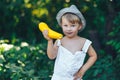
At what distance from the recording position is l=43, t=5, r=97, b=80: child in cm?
546

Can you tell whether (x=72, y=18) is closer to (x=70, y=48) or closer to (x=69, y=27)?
(x=69, y=27)

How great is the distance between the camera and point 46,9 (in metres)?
9.88

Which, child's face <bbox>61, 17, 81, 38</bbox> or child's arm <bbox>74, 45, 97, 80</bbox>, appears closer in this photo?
child's face <bbox>61, 17, 81, 38</bbox>

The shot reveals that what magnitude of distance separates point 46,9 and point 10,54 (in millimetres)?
2827

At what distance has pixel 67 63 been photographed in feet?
17.9

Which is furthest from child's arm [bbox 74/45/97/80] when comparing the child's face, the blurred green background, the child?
the blurred green background

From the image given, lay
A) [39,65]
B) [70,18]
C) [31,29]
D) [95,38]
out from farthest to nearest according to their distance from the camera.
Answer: [31,29], [95,38], [39,65], [70,18]

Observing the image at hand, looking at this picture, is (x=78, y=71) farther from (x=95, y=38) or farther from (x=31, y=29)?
(x=31, y=29)

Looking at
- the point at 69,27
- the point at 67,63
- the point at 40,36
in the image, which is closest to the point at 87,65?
the point at 67,63

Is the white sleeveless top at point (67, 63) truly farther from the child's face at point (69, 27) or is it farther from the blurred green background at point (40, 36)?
→ the blurred green background at point (40, 36)

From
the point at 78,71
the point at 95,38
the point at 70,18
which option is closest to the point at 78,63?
the point at 78,71

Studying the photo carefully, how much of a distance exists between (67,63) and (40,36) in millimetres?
4163

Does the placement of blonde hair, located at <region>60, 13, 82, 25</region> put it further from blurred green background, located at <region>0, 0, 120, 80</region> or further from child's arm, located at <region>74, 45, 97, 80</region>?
blurred green background, located at <region>0, 0, 120, 80</region>

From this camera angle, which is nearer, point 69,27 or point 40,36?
point 69,27
